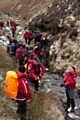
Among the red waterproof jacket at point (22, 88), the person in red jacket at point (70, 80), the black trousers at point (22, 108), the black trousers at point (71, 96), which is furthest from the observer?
the black trousers at point (71, 96)

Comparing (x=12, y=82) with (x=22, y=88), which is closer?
(x=12, y=82)

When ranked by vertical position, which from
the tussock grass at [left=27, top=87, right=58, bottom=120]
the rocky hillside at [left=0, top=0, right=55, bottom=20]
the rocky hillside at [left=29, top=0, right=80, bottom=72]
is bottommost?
the tussock grass at [left=27, top=87, right=58, bottom=120]

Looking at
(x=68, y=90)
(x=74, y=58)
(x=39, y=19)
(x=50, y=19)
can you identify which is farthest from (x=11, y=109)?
(x=39, y=19)

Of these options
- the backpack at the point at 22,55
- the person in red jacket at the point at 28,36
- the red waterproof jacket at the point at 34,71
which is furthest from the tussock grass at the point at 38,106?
the person in red jacket at the point at 28,36

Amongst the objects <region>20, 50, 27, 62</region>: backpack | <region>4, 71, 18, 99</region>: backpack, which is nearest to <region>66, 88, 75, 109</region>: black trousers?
<region>20, 50, 27, 62</region>: backpack

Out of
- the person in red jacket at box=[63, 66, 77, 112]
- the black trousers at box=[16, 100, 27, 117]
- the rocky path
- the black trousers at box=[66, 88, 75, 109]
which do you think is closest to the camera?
the black trousers at box=[16, 100, 27, 117]

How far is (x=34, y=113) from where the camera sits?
8891 mm

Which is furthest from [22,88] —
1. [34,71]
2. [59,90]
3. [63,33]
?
[63,33]

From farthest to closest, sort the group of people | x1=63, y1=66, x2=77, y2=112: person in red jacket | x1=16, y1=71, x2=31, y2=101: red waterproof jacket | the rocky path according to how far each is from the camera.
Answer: the rocky path < x1=63, y1=66, x2=77, y2=112: person in red jacket < the group of people < x1=16, y1=71, x2=31, y2=101: red waterproof jacket

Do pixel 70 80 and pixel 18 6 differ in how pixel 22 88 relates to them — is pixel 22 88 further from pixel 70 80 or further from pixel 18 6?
pixel 18 6

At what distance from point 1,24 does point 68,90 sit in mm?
25057

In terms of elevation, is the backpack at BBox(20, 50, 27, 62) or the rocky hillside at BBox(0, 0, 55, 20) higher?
the rocky hillside at BBox(0, 0, 55, 20)

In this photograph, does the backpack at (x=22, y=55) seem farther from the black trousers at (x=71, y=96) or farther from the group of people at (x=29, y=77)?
the black trousers at (x=71, y=96)

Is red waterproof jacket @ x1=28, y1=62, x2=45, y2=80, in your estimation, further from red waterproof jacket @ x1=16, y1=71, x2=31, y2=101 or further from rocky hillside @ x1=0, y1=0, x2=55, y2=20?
rocky hillside @ x1=0, y1=0, x2=55, y2=20
